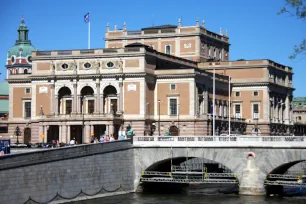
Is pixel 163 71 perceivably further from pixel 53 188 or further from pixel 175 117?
pixel 53 188

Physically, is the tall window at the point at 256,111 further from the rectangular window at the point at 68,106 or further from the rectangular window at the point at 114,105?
the rectangular window at the point at 68,106

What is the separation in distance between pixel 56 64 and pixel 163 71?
1400 centimetres

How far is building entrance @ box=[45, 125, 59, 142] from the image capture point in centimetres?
10062

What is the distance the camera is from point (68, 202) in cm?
5794

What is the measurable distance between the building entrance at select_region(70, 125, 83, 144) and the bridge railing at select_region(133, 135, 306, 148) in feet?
105

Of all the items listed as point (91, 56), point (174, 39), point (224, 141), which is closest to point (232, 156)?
point (224, 141)

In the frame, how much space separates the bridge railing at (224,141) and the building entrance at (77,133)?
32.1 metres

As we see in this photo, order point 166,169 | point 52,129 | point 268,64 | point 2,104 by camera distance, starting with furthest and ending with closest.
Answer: point 2,104
point 268,64
point 52,129
point 166,169

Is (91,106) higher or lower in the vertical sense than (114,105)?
lower

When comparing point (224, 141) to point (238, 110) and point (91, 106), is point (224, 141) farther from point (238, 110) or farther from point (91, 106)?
point (238, 110)

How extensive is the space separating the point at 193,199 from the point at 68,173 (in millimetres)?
10875

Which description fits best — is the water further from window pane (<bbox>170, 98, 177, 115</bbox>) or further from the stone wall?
window pane (<bbox>170, 98, 177, 115</bbox>)

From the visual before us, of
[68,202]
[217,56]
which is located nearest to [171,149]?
[68,202]

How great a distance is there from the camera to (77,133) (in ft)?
328
